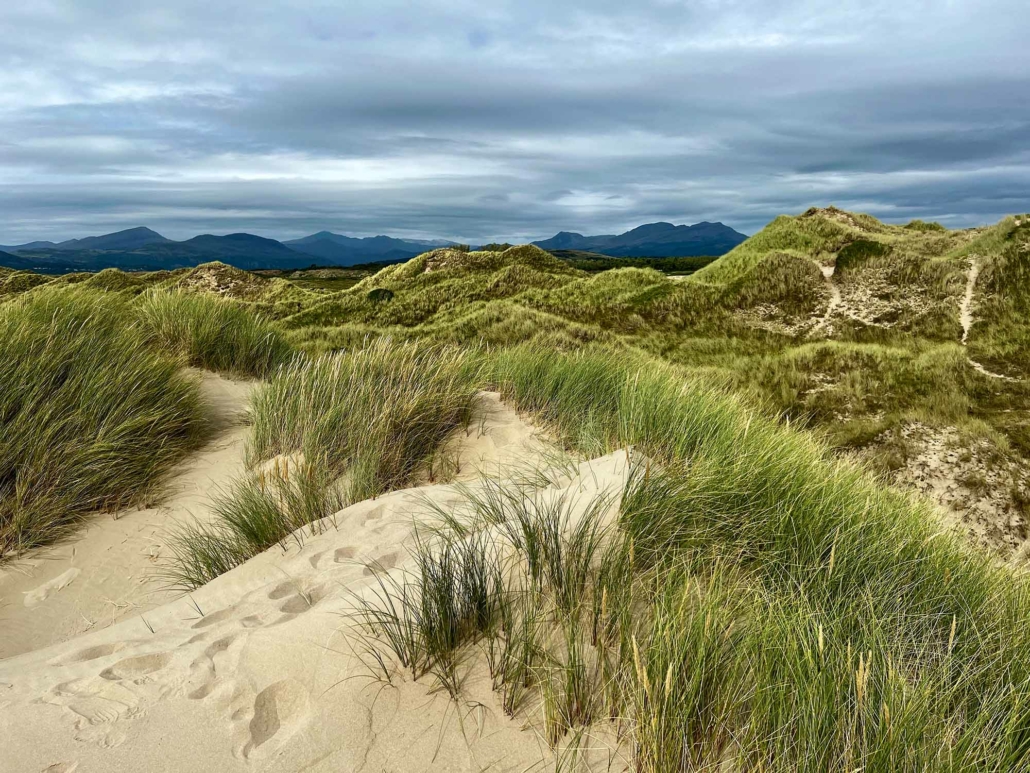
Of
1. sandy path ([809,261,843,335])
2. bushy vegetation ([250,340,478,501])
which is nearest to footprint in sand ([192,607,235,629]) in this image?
bushy vegetation ([250,340,478,501])

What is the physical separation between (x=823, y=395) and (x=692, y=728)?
8.54m

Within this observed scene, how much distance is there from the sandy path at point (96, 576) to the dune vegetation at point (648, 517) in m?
0.20

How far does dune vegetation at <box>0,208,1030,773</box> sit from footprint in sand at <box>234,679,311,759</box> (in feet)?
0.90

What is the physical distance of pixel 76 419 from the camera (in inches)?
192

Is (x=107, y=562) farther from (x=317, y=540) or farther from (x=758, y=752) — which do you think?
(x=758, y=752)

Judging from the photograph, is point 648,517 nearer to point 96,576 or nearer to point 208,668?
point 208,668

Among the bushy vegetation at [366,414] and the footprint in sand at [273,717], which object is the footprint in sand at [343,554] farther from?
the footprint in sand at [273,717]

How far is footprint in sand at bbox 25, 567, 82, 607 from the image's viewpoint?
370 centimetres

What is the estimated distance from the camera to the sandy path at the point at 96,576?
347 cm

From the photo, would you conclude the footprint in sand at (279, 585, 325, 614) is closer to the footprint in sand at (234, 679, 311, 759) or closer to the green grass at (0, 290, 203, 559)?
the footprint in sand at (234, 679, 311, 759)

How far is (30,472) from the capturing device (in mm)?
4340

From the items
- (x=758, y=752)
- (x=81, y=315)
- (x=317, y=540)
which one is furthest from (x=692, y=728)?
(x=81, y=315)

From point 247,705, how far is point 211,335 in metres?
6.89

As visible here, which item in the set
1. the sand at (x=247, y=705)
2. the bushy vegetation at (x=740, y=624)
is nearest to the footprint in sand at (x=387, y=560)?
the sand at (x=247, y=705)
